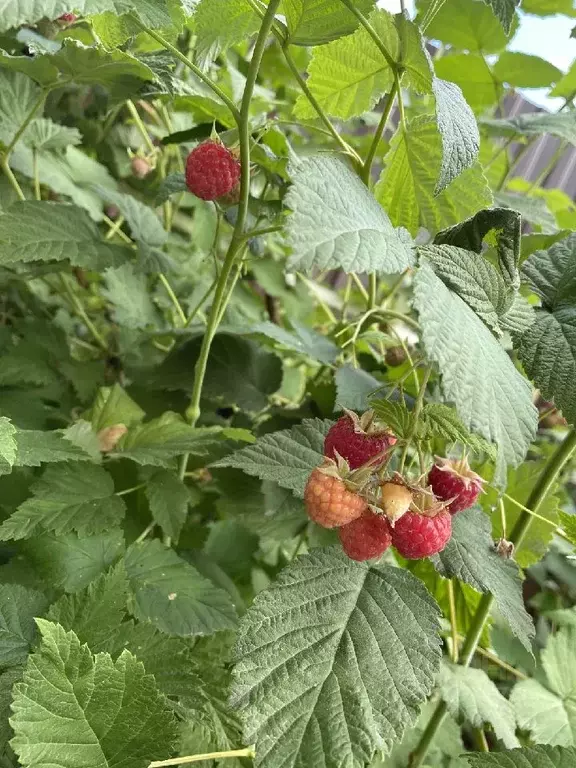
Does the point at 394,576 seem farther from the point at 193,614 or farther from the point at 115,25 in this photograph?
the point at 115,25

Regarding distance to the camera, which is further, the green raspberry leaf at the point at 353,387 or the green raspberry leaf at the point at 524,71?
the green raspberry leaf at the point at 524,71

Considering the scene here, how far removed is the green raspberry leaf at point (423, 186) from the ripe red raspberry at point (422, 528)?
0.29 m

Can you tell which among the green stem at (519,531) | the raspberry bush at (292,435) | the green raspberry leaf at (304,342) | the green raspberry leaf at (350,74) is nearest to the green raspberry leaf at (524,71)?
the raspberry bush at (292,435)

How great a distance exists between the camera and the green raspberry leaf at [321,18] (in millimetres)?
493

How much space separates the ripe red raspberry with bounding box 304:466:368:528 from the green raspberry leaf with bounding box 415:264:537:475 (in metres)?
0.10

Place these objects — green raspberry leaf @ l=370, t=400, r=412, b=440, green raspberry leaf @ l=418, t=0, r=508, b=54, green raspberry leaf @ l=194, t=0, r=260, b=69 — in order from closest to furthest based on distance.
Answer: green raspberry leaf @ l=370, t=400, r=412, b=440
green raspberry leaf @ l=194, t=0, r=260, b=69
green raspberry leaf @ l=418, t=0, r=508, b=54

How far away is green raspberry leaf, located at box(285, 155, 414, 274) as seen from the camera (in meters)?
0.35

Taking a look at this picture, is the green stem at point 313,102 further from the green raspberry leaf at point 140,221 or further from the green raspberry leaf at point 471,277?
the green raspberry leaf at point 140,221

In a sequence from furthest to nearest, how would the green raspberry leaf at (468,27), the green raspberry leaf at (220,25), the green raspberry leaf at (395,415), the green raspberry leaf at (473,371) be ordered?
the green raspberry leaf at (468,27) < the green raspberry leaf at (220,25) < the green raspberry leaf at (395,415) < the green raspberry leaf at (473,371)

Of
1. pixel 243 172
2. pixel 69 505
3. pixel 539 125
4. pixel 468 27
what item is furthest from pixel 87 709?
pixel 468 27

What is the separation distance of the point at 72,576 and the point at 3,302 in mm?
589

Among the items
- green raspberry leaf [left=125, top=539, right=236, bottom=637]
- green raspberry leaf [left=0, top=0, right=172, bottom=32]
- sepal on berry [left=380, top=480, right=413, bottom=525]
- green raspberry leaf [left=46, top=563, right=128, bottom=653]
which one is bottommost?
green raspberry leaf [left=125, top=539, right=236, bottom=637]

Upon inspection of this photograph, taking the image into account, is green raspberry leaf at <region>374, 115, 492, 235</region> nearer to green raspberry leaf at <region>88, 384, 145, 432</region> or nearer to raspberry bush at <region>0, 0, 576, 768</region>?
raspberry bush at <region>0, 0, 576, 768</region>

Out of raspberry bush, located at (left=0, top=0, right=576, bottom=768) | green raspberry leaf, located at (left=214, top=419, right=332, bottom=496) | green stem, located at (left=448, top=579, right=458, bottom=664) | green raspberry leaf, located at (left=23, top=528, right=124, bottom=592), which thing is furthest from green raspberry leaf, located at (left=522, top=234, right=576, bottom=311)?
green raspberry leaf, located at (left=23, top=528, right=124, bottom=592)
